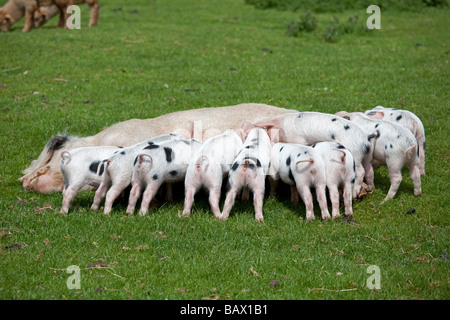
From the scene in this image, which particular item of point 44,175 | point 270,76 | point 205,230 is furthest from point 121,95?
point 205,230

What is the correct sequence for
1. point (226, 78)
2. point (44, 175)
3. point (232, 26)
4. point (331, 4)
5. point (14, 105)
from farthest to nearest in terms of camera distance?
1. point (331, 4)
2. point (232, 26)
3. point (226, 78)
4. point (14, 105)
5. point (44, 175)

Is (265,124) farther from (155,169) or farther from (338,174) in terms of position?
(155,169)

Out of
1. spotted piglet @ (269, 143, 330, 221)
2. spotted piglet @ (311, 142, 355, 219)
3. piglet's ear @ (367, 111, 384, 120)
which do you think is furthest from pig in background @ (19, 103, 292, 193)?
spotted piglet @ (311, 142, 355, 219)

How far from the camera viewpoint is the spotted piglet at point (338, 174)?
7.51m

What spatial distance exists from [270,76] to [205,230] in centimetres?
857

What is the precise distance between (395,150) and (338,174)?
112 centimetres

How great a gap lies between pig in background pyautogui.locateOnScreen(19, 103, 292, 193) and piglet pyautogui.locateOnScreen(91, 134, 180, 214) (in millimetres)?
1328

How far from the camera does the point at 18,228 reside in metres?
7.08

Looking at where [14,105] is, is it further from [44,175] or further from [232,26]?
[232,26]

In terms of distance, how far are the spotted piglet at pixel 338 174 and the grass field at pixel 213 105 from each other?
0.30 metres

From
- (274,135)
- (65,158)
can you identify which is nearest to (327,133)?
(274,135)

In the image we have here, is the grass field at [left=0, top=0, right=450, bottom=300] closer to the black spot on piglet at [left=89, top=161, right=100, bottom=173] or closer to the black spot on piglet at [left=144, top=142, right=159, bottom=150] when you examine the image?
the black spot on piglet at [left=89, top=161, right=100, bottom=173]

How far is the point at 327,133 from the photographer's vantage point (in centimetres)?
822
